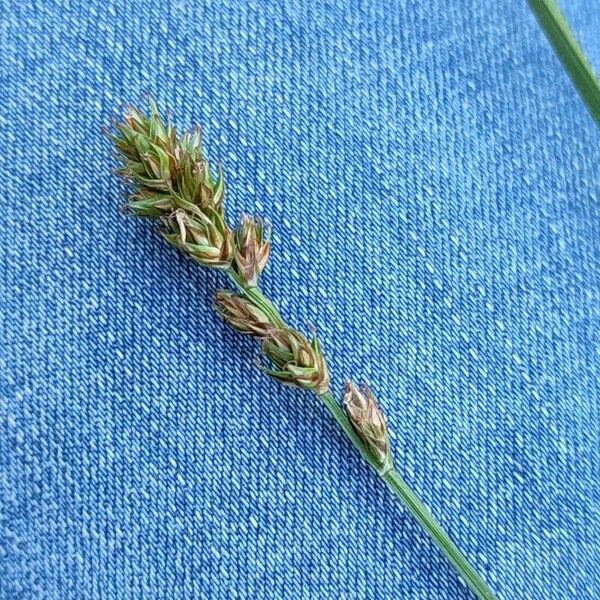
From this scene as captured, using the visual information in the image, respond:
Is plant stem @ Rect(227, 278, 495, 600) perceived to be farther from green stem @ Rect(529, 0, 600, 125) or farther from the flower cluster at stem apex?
green stem @ Rect(529, 0, 600, 125)

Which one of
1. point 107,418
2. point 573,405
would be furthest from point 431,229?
point 107,418

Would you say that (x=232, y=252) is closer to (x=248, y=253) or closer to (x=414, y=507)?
(x=248, y=253)

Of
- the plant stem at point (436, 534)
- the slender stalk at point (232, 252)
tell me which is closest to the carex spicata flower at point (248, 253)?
the slender stalk at point (232, 252)

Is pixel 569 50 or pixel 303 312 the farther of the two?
pixel 303 312

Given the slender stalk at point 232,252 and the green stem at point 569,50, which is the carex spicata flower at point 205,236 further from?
the green stem at point 569,50

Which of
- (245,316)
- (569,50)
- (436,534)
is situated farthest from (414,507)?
(569,50)

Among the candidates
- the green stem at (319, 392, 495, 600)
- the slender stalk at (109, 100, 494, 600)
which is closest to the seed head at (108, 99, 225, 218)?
the slender stalk at (109, 100, 494, 600)
